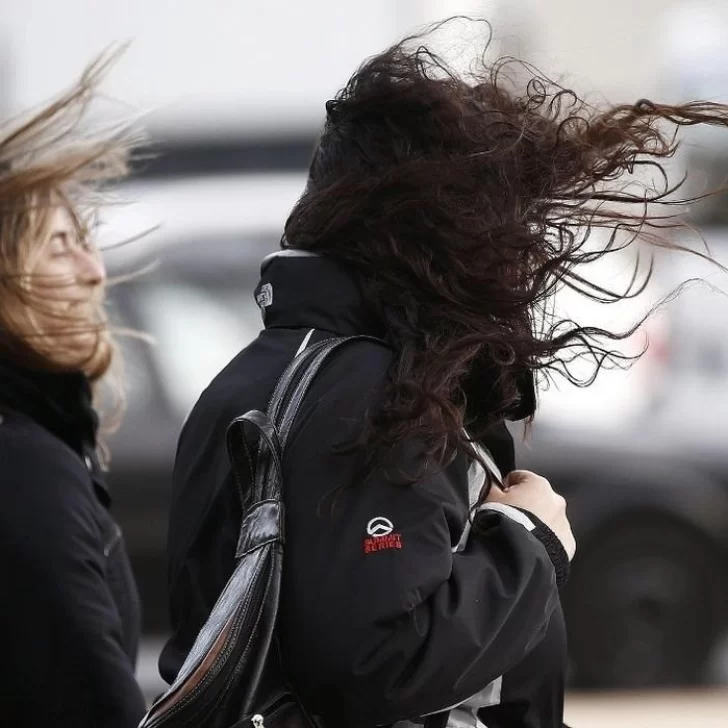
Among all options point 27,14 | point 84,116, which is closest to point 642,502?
point 84,116

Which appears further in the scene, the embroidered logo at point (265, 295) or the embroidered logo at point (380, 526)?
the embroidered logo at point (265, 295)

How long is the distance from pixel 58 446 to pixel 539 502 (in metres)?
1.05

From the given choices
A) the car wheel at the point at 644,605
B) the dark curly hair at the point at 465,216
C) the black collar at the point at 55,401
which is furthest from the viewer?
the car wheel at the point at 644,605

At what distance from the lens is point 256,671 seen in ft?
6.43

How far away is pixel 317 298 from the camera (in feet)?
7.09

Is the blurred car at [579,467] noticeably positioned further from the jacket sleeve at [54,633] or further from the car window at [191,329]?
the jacket sleeve at [54,633]

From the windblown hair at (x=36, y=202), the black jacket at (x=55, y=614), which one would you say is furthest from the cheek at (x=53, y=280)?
the black jacket at (x=55, y=614)

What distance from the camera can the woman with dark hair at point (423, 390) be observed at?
1956 millimetres

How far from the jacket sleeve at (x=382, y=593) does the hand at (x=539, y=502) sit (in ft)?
0.42

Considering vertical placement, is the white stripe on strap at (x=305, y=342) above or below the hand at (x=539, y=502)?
above

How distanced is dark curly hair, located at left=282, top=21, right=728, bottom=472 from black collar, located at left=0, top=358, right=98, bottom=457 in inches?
35.1

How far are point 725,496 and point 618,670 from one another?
0.86 m

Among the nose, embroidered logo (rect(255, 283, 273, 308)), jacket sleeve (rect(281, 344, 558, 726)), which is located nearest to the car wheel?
the nose

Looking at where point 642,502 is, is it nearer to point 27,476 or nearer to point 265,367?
point 27,476
